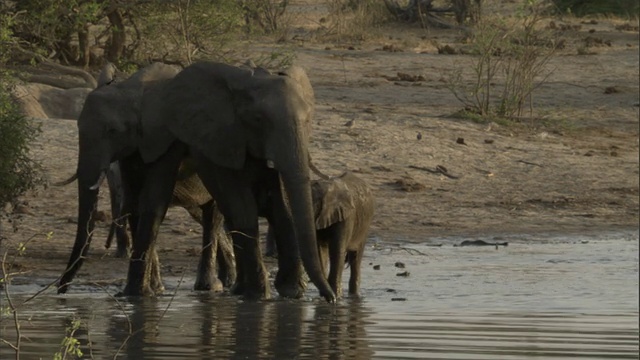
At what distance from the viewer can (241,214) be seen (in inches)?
445

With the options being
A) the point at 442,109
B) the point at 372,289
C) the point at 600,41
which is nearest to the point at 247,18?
the point at 442,109

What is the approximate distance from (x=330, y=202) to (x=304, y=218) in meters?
0.84

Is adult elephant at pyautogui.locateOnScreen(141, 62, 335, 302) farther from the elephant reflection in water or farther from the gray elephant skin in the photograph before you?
the elephant reflection in water

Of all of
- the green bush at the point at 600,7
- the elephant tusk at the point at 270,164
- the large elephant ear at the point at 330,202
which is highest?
the green bush at the point at 600,7

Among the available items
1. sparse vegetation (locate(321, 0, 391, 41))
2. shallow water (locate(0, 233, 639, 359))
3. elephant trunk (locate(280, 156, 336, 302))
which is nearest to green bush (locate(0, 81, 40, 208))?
shallow water (locate(0, 233, 639, 359))

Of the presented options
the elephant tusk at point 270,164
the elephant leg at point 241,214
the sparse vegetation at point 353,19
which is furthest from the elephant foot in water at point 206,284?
the sparse vegetation at point 353,19

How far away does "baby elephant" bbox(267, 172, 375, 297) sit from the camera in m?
11.5

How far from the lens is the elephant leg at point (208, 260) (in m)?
12.3

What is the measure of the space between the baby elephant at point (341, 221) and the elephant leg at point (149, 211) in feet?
3.38

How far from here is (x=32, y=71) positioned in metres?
19.5

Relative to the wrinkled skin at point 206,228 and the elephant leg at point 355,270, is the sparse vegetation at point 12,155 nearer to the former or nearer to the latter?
the wrinkled skin at point 206,228

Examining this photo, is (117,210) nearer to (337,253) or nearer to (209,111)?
(209,111)

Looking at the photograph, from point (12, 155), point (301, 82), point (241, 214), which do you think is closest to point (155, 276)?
point (241, 214)

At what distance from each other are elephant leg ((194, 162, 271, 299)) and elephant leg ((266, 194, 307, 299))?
0.42 feet
